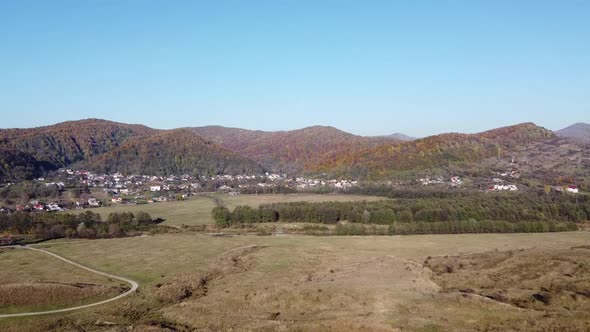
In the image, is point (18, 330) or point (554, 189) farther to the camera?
point (554, 189)

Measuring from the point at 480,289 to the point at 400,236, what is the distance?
1810 inches

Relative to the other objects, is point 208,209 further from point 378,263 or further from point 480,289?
point 480,289

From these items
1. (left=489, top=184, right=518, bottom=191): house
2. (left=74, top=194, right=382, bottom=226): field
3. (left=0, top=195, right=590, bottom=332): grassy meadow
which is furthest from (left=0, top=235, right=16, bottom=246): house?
(left=489, top=184, right=518, bottom=191): house

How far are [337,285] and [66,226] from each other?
7302 centimetres

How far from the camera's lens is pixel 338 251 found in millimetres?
76375

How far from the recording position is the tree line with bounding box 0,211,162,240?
3765 inches

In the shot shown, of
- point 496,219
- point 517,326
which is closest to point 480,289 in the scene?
point 517,326

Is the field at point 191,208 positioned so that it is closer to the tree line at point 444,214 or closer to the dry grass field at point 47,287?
the tree line at point 444,214

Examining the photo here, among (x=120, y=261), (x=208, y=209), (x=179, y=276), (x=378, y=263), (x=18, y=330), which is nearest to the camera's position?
(x=18, y=330)

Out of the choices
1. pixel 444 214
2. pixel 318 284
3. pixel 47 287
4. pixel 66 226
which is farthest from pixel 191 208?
pixel 318 284

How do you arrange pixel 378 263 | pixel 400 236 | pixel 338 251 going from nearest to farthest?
pixel 378 263
pixel 338 251
pixel 400 236

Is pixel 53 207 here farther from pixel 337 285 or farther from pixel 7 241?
pixel 337 285

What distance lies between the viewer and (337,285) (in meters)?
50.5

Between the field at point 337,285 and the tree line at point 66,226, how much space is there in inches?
475
